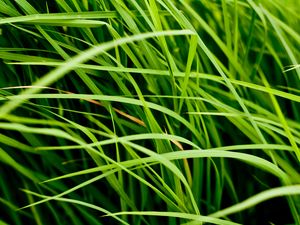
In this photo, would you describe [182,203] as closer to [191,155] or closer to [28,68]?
[191,155]

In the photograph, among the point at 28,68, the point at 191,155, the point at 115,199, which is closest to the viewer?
the point at 191,155

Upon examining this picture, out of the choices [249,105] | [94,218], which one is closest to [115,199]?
[94,218]

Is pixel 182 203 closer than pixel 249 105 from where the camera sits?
Yes

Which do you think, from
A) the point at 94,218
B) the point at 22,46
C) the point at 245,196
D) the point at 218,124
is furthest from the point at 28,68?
the point at 245,196

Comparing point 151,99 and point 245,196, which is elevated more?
point 151,99

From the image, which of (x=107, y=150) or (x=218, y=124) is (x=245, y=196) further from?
(x=107, y=150)

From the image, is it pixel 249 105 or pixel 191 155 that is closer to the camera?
pixel 191 155

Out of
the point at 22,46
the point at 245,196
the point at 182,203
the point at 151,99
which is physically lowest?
the point at 245,196

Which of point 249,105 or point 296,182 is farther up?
point 249,105

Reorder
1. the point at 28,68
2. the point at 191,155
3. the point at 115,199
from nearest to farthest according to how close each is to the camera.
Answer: the point at 191,155 → the point at 28,68 → the point at 115,199
